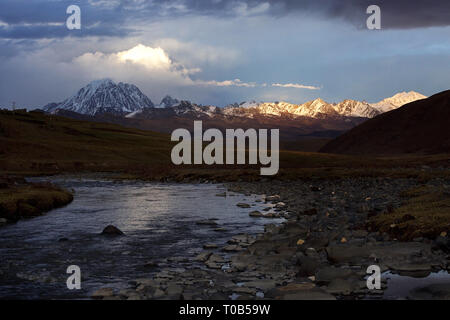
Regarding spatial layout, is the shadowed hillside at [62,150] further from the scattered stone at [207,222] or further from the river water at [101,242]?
the scattered stone at [207,222]

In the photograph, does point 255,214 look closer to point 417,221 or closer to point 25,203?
point 417,221

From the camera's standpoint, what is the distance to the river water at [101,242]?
49.8 feet

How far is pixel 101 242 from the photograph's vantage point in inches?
864

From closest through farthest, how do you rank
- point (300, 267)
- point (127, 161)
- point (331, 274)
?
1. point (331, 274)
2. point (300, 267)
3. point (127, 161)

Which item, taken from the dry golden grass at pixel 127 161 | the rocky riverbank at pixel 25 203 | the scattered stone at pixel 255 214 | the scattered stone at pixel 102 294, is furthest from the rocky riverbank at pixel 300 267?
the dry golden grass at pixel 127 161

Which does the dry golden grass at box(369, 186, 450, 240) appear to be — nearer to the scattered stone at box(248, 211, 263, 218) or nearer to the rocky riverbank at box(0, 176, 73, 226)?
the scattered stone at box(248, 211, 263, 218)

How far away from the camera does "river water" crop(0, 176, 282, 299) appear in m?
15.2

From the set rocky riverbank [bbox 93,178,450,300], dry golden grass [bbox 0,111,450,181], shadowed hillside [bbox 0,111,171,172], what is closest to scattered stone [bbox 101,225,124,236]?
rocky riverbank [bbox 93,178,450,300]

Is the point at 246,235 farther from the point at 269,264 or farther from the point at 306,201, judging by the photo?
the point at 306,201

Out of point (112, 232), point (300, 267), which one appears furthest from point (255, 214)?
point (300, 267)

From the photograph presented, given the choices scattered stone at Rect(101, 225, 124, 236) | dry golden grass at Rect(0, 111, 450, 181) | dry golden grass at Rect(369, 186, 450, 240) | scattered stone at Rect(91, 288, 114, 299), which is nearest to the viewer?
scattered stone at Rect(91, 288, 114, 299)

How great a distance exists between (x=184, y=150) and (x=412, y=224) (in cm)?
14154

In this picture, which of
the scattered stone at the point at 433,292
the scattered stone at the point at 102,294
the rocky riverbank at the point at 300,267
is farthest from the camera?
the scattered stone at the point at 102,294
